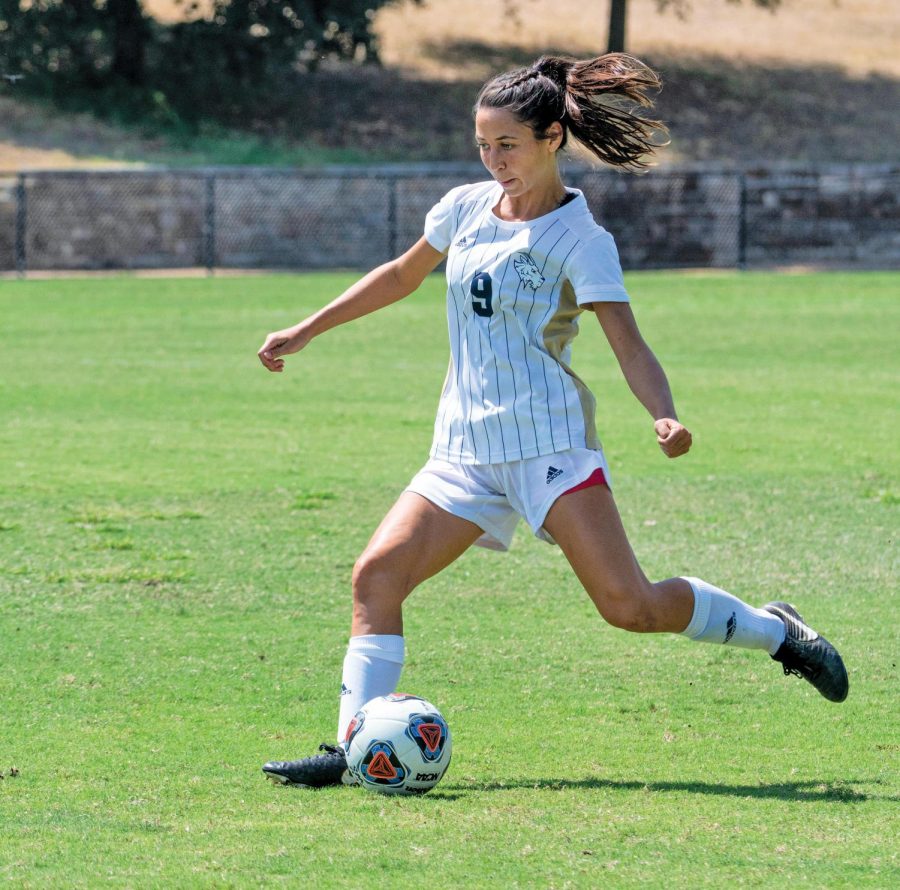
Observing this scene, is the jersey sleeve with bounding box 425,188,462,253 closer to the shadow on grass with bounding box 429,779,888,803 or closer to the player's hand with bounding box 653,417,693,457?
the player's hand with bounding box 653,417,693,457

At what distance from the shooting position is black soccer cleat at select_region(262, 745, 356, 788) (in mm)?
4676

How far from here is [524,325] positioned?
4.75 metres

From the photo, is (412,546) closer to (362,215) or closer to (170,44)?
(362,215)

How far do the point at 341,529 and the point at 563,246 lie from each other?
4.47 metres

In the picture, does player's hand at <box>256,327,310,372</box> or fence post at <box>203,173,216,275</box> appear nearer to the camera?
player's hand at <box>256,327,310,372</box>

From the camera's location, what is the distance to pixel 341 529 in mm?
8930

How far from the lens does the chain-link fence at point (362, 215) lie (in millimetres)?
32156

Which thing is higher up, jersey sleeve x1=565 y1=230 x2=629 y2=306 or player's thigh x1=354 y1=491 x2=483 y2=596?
jersey sleeve x1=565 y1=230 x2=629 y2=306

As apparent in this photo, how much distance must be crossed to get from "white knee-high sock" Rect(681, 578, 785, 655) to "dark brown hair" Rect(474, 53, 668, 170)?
4.61 ft

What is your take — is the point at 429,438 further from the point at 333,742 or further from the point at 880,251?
the point at 880,251

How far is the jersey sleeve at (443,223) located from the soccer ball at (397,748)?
1.48 metres

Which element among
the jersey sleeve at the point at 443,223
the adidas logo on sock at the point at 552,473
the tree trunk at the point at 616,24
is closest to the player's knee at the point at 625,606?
the adidas logo on sock at the point at 552,473

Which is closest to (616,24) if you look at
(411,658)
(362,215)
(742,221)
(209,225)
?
(742,221)

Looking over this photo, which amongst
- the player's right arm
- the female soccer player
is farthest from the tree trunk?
the female soccer player
